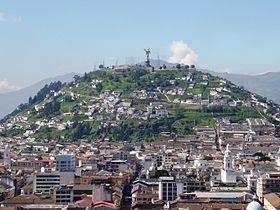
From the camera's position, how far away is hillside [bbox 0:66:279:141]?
365 feet

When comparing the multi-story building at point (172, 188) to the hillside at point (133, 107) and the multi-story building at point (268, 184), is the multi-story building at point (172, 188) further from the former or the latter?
the hillside at point (133, 107)

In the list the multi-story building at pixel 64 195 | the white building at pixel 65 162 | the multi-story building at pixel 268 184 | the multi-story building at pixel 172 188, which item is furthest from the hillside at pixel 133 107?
the multi-story building at pixel 64 195

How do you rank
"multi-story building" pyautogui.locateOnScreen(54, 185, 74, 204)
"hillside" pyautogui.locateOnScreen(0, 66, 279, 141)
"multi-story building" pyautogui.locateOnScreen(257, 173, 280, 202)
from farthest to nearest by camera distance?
"hillside" pyautogui.locateOnScreen(0, 66, 279, 141), "multi-story building" pyautogui.locateOnScreen(257, 173, 280, 202), "multi-story building" pyautogui.locateOnScreen(54, 185, 74, 204)

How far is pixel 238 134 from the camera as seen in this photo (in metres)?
107

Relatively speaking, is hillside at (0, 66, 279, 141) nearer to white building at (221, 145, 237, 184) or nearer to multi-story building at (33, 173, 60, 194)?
white building at (221, 145, 237, 184)

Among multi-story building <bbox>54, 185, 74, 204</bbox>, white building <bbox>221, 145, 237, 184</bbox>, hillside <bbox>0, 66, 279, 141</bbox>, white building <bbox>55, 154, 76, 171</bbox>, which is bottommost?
multi-story building <bbox>54, 185, 74, 204</bbox>

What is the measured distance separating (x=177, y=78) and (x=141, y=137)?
127ft

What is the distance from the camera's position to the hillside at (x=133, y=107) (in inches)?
4380

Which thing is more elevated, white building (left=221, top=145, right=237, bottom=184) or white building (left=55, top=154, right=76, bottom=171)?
white building (left=55, top=154, right=76, bottom=171)

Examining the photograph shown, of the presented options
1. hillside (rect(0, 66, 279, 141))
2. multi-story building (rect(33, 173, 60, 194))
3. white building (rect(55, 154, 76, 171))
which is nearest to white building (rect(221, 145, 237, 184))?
multi-story building (rect(33, 173, 60, 194))

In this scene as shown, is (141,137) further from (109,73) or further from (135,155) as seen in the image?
(109,73)

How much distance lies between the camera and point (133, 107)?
12444 cm

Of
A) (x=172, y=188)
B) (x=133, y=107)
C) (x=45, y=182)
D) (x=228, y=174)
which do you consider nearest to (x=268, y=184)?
(x=228, y=174)

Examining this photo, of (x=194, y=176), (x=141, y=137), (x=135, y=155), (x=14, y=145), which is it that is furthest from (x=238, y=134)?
(x=194, y=176)
